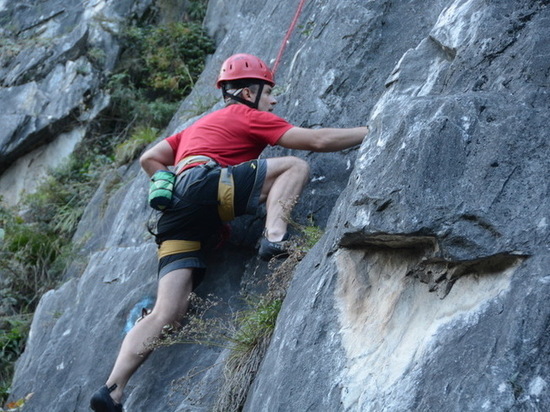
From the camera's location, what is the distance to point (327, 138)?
5.98 metres

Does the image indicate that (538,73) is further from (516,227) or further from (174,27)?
(174,27)

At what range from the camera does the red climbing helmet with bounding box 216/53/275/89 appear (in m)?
6.55

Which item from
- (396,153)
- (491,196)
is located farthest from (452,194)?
(396,153)

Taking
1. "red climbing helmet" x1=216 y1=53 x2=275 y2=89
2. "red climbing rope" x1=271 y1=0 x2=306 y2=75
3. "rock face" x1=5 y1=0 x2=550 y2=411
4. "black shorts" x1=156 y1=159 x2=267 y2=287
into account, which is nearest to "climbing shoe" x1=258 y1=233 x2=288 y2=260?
"black shorts" x1=156 y1=159 x2=267 y2=287

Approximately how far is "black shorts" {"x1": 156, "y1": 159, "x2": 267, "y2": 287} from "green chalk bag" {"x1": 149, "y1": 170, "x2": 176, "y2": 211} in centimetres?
5

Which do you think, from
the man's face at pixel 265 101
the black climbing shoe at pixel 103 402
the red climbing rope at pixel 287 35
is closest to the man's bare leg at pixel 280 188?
the man's face at pixel 265 101

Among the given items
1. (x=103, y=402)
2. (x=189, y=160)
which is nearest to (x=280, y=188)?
(x=189, y=160)

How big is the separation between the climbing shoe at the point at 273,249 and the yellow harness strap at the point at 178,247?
62 centimetres

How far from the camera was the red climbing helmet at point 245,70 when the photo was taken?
6551mm

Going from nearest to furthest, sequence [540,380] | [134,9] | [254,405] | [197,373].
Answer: [540,380] < [254,405] < [197,373] < [134,9]

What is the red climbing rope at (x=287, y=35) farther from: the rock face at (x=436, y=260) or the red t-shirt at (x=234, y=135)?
the rock face at (x=436, y=260)

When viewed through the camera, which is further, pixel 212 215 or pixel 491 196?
pixel 212 215

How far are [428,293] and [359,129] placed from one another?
7.18 ft

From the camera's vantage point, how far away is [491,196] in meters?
3.82
